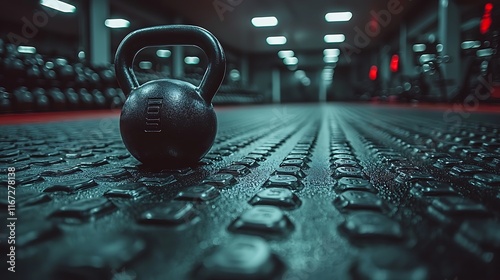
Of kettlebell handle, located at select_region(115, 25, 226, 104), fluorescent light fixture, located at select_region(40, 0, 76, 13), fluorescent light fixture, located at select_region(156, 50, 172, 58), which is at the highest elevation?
fluorescent light fixture, located at select_region(156, 50, 172, 58)

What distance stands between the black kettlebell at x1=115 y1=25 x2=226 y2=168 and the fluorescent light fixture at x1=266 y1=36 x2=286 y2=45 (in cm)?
1543

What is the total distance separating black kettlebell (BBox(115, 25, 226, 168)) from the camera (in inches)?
32.6

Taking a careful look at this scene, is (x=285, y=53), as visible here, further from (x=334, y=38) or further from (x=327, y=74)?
(x=327, y=74)

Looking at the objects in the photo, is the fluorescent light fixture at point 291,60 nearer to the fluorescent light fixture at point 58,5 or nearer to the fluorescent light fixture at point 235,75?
the fluorescent light fixture at point 235,75

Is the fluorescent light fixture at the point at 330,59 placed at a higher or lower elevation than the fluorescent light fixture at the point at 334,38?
lower

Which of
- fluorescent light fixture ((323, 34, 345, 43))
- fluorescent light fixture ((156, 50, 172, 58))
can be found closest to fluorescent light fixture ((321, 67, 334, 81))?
fluorescent light fixture ((323, 34, 345, 43))

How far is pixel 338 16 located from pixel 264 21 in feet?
Result: 8.51

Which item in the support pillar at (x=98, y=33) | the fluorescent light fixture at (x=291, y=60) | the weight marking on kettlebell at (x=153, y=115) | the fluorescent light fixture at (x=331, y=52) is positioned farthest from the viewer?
the fluorescent light fixture at (x=291, y=60)

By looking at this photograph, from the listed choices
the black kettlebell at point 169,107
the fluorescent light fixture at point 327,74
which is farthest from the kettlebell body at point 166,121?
the fluorescent light fixture at point 327,74

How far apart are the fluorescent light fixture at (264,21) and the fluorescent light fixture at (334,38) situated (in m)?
3.29

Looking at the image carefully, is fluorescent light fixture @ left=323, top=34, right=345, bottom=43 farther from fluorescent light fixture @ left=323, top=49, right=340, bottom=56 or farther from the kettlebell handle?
the kettlebell handle

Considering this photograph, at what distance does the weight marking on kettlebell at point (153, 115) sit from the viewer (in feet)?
2.69

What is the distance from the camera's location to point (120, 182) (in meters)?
0.79

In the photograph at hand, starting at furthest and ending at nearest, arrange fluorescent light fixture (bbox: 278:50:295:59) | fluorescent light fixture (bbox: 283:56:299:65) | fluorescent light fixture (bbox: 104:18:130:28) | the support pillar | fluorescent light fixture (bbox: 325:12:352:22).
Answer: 1. fluorescent light fixture (bbox: 283:56:299:65)
2. fluorescent light fixture (bbox: 278:50:295:59)
3. fluorescent light fixture (bbox: 325:12:352:22)
4. fluorescent light fixture (bbox: 104:18:130:28)
5. the support pillar
